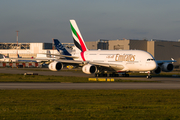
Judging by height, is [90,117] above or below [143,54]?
below

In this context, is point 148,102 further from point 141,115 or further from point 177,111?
point 141,115

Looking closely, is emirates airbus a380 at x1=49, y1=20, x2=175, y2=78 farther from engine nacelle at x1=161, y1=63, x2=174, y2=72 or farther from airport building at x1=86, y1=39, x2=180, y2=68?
airport building at x1=86, y1=39, x2=180, y2=68

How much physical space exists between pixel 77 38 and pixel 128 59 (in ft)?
57.9

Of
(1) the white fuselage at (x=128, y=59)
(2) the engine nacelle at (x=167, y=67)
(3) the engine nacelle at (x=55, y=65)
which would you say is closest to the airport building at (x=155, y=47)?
(1) the white fuselage at (x=128, y=59)

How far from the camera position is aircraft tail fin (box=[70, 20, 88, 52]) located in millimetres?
68175

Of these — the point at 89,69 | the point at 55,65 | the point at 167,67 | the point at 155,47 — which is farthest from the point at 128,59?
the point at 155,47

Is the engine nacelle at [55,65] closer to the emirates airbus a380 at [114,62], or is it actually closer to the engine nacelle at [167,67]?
the emirates airbus a380 at [114,62]

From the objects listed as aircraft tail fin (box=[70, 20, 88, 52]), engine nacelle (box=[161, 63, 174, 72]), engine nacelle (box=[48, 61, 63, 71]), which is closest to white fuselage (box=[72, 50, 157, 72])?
aircraft tail fin (box=[70, 20, 88, 52])

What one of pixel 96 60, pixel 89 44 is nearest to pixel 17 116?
pixel 96 60

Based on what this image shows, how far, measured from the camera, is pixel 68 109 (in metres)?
18.0

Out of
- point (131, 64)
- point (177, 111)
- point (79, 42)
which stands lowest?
point (177, 111)

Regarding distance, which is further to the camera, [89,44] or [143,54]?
[89,44]

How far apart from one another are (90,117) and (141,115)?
9.83 feet

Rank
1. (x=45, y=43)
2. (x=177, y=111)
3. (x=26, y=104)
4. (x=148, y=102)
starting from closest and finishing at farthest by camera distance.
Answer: (x=177, y=111) < (x=26, y=104) < (x=148, y=102) < (x=45, y=43)
